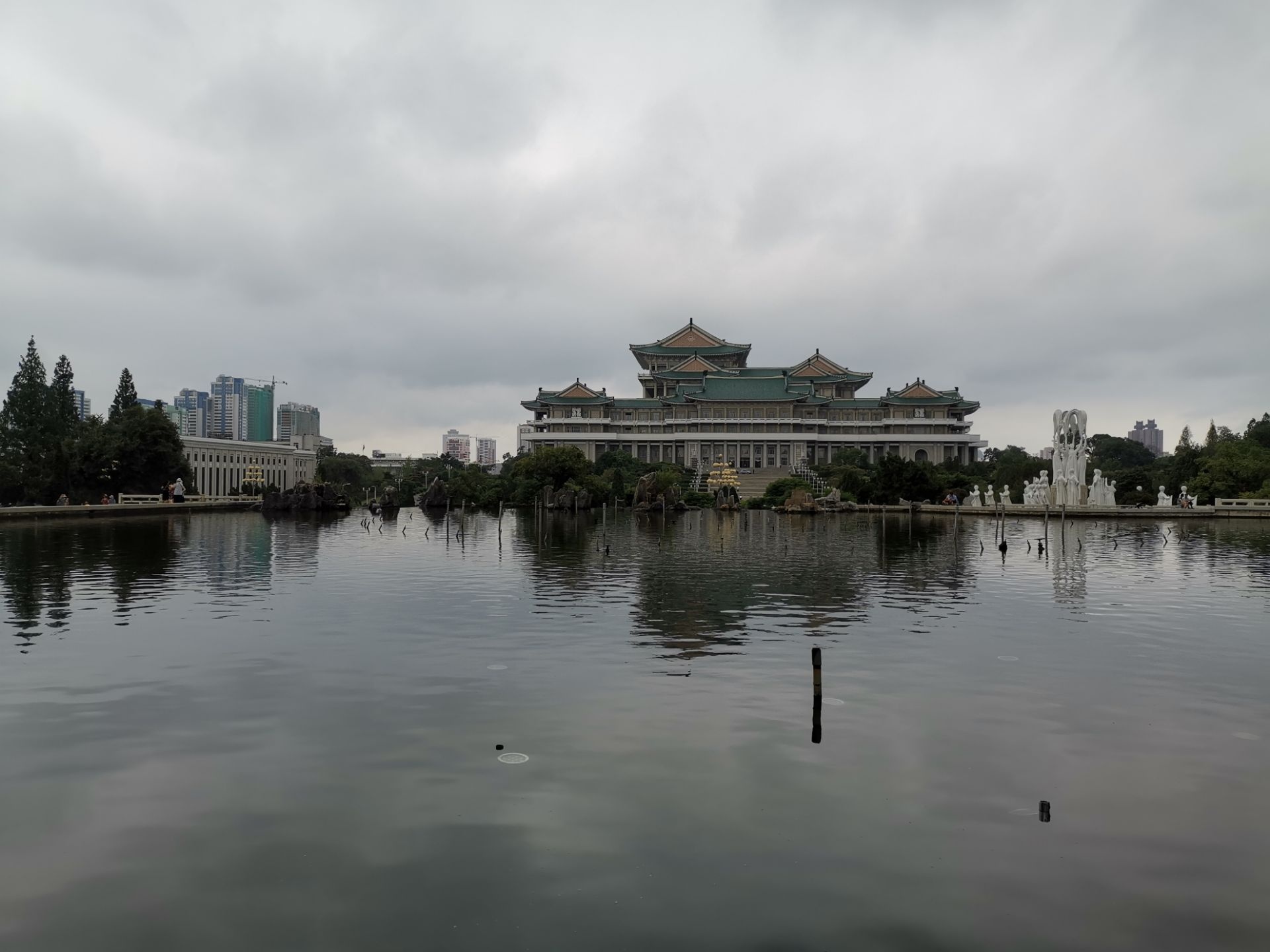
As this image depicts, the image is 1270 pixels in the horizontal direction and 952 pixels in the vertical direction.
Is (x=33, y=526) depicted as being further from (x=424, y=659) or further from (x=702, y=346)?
(x=702, y=346)

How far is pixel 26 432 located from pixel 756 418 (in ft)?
269

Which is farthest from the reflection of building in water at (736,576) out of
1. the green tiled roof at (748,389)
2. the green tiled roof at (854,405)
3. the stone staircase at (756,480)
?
the green tiled roof at (854,405)

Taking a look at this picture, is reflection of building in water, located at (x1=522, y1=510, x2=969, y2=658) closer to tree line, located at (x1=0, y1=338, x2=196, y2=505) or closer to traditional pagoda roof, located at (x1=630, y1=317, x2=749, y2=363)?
tree line, located at (x1=0, y1=338, x2=196, y2=505)

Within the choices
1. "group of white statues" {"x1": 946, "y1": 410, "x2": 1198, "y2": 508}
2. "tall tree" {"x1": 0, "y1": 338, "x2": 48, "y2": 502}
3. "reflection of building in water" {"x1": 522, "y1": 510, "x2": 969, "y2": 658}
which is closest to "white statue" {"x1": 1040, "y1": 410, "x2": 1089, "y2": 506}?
"group of white statues" {"x1": 946, "y1": 410, "x2": 1198, "y2": 508}

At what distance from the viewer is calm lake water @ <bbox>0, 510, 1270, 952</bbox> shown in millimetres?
7434

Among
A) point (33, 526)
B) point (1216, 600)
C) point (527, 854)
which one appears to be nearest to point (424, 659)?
point (527, 854)

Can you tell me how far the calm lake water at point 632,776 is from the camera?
7.43m

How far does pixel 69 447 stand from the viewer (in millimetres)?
69562

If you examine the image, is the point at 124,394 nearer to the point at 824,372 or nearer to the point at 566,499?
the point at 566,499

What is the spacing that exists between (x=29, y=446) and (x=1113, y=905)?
82252 millimetres

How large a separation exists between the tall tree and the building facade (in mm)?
30158

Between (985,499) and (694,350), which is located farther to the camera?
(694,350)

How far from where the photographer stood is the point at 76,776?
34.0 feet

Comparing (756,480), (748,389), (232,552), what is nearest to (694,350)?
(748,389)
